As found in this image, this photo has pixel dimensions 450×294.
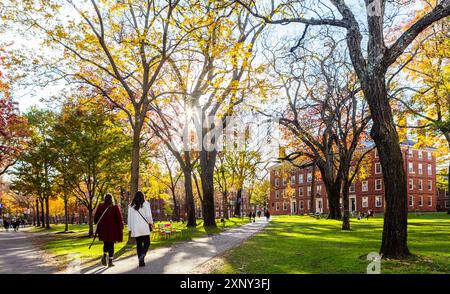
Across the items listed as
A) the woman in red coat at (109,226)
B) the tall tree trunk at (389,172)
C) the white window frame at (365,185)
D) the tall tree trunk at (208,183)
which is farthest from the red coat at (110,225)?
the white window frame at (365,185)

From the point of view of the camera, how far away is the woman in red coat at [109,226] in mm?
9641

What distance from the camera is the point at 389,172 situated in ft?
30.8

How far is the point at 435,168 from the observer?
74250mm

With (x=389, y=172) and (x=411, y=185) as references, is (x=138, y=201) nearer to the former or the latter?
(x=389, y=172)

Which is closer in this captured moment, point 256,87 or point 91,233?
point 256,87

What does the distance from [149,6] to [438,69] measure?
56.2 ft

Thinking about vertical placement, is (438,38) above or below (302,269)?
above

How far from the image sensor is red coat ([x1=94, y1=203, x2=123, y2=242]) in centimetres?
963

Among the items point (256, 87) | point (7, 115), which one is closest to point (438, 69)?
point (256, 87)

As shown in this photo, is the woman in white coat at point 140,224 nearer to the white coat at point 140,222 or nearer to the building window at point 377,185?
the white coat at point 140,222

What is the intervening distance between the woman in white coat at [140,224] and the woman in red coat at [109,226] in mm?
479

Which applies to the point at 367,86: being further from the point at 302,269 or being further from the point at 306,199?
the point at 306,199

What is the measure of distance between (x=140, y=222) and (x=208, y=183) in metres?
15.0

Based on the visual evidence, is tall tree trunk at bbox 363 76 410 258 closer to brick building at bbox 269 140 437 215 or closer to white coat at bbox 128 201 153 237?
white coat at bbox 128 201 153 237
